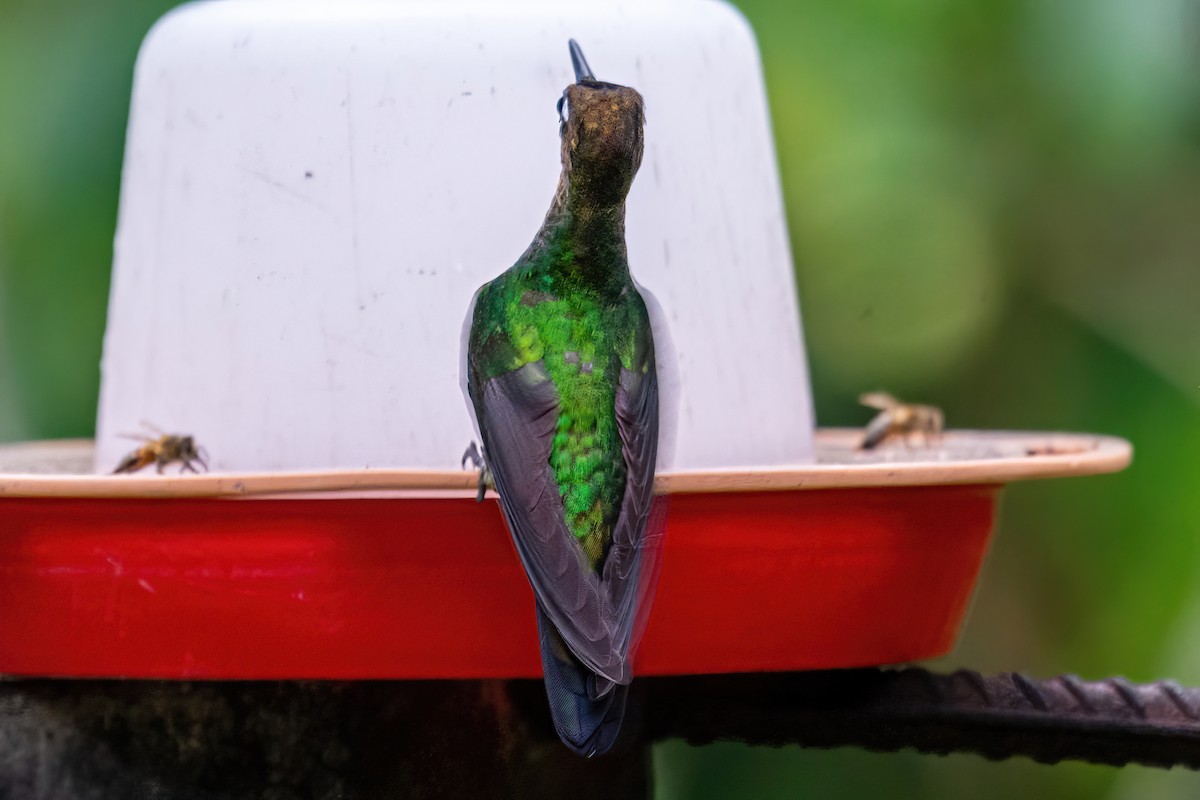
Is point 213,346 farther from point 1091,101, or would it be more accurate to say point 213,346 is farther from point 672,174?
point 1091,101

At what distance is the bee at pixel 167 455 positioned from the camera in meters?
1.61

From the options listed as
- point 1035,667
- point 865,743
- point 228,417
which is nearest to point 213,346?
point 228,417

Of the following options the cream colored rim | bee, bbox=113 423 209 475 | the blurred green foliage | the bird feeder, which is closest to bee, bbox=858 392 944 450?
the bird feeder

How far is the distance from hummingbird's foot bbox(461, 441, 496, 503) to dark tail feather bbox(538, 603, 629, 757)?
Result: 0.36ft

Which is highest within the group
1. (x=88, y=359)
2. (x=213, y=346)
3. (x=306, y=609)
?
(x=213, y=346)

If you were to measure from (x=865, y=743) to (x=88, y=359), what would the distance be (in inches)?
79.7

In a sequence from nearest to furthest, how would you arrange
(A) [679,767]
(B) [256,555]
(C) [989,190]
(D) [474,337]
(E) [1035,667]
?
(B) [256,555] → (D) [474,337] → (A) [679,767] → (E) [1035,667] → (C) [989,190]

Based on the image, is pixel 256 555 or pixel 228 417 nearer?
pixel 256 555

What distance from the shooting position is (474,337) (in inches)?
59.9

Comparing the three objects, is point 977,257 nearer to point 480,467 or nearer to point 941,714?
point 941,714

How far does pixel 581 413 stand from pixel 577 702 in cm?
33

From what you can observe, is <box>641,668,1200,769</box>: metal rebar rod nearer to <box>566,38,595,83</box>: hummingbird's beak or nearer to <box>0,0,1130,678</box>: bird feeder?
<box>0,0,1130,678</box>: bird feeder

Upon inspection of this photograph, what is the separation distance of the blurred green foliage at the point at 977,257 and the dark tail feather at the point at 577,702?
168 cm

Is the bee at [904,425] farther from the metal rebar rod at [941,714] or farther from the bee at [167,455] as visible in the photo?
the bee at [167,455]
